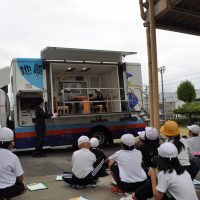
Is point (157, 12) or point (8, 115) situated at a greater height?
point (157, 12)

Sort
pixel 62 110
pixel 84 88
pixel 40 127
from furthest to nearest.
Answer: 1. pixel 84 88
2. pixel 62 110
3. pixel 40 127

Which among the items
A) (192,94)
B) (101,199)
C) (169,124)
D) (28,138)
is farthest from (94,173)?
(192,94)

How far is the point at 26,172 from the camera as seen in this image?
8352 mm

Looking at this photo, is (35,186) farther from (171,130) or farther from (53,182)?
(171,130)

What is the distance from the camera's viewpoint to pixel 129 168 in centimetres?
559

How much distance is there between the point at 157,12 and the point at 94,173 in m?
3.55

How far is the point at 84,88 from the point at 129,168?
744 centimetres

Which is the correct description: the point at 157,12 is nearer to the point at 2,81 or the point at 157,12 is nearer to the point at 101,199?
the point at 101,199

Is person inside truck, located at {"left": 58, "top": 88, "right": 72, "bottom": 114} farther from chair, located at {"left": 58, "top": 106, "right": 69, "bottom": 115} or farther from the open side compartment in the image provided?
the open side compartment

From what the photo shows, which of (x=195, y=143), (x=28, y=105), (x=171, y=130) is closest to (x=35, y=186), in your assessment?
(x=171, y=130)

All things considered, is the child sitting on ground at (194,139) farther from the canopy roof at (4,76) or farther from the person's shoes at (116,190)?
the canopy roof at (4,76)

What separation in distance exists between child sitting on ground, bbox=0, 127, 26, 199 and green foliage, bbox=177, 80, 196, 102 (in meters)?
34.7

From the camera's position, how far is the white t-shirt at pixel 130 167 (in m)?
5.57

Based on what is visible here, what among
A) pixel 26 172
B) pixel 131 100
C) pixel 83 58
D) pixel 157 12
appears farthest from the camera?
pixel 131 100
